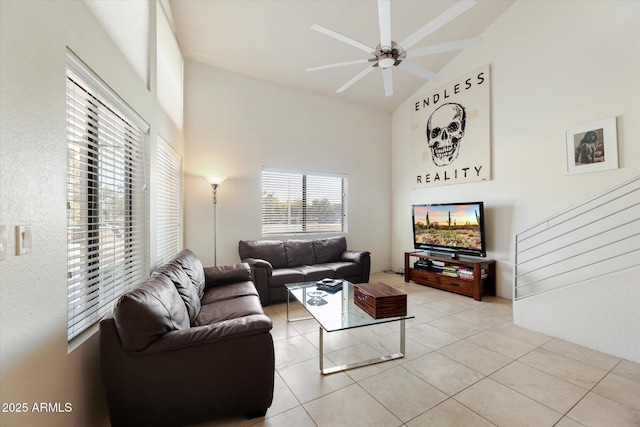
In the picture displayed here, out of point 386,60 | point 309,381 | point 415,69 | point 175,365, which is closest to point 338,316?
point 309,381

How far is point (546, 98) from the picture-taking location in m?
3.33

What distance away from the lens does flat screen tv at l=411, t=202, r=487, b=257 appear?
3.86 m

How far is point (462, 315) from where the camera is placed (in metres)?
3.19

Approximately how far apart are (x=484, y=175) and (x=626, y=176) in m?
1.48

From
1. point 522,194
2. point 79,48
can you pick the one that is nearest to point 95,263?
point 79,48

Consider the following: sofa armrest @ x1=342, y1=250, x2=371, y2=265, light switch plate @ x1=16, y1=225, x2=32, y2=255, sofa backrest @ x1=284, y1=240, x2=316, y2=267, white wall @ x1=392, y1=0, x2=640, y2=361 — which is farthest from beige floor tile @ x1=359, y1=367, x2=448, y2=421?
sofa backrest @ x1=284, y1=240, x2=316, y2=267

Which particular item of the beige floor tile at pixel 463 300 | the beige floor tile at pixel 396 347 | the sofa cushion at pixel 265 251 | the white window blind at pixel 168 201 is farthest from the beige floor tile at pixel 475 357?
the white window blind at pixel 168 201

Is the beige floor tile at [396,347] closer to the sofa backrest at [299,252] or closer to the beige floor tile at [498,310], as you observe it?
the beige floor tile at [498,310]

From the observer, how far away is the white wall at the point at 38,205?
959 millimetres

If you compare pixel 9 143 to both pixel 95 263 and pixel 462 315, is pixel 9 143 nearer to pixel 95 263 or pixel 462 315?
pixel 95 263

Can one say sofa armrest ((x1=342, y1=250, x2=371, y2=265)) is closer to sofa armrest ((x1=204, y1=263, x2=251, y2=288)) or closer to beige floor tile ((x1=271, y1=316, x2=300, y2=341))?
beige floor tile ((x1=271, y1=316, x2=300, y2=341))

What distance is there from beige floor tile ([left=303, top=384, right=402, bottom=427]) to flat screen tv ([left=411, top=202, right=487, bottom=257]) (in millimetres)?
3041

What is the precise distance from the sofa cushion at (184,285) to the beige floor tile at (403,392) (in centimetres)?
148

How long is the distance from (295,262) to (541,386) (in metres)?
3.17
